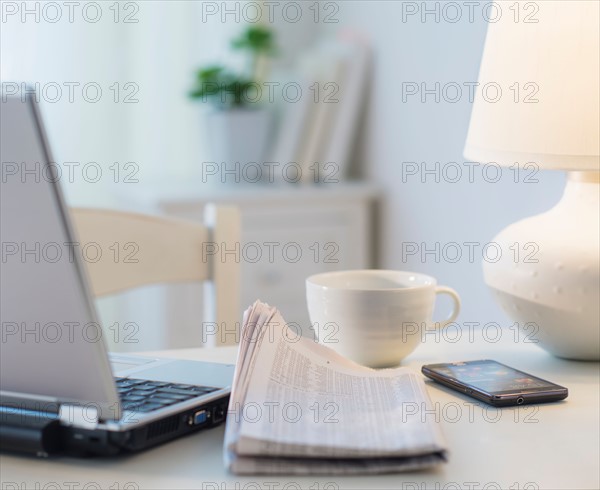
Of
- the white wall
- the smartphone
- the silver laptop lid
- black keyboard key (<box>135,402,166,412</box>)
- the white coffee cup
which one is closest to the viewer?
the silver laptop lid

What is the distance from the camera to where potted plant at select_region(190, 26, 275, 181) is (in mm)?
2240

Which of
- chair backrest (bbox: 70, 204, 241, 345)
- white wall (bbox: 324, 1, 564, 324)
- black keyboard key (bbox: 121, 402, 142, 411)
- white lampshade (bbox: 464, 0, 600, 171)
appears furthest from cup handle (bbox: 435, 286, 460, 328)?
white wall (bbox: 324, 1, 564, 324)

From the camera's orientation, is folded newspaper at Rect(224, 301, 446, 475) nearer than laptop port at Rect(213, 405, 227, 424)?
Yes

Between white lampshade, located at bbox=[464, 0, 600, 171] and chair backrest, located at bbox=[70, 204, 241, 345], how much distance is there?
40 centimetres

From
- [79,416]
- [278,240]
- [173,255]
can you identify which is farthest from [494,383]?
[278,240]

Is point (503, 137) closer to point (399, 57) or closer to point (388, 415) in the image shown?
point (388, 415)

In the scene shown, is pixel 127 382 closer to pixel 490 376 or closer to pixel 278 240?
pixel 490 376

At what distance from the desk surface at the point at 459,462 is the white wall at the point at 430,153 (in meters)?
0.76

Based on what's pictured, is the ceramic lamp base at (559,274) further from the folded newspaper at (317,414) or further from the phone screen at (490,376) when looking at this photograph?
the folded newspaper at (317,414)

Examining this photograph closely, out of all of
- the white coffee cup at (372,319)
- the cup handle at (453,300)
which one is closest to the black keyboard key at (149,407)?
the white coffee cup at (372,319)

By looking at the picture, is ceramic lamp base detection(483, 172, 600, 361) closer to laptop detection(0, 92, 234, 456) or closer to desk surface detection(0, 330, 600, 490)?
desk surface detection(0, 330, 600, 490)

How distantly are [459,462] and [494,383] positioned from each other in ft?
0.64

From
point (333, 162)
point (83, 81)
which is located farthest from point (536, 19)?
point (83, 81)

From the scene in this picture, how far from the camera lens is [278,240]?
84.5 inches
